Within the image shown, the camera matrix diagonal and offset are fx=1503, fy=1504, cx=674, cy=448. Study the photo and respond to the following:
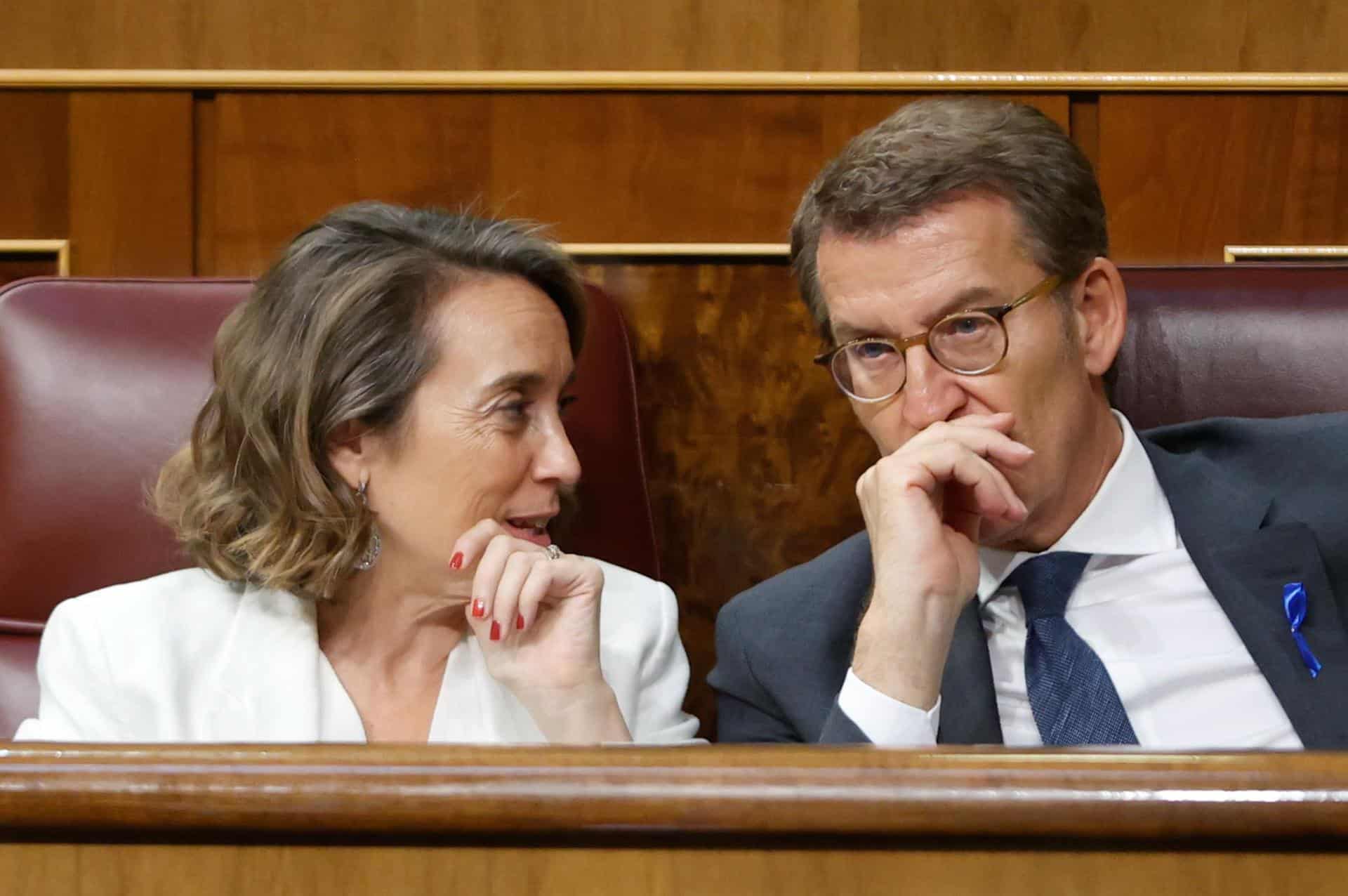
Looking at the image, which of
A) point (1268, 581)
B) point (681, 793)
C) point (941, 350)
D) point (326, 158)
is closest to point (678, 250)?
point (326, 158)

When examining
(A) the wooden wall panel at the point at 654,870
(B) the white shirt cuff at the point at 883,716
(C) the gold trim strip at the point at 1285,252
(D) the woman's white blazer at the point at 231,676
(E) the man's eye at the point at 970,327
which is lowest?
(D) the woman's white blazer at the point at 231,676

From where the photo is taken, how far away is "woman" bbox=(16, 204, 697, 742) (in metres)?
1.23

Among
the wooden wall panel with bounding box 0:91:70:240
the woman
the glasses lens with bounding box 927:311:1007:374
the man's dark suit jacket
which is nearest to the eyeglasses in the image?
the glasses lens with bounding box 927:311:1007:374

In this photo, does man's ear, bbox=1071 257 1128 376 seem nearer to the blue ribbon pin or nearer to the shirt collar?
the shirt collar

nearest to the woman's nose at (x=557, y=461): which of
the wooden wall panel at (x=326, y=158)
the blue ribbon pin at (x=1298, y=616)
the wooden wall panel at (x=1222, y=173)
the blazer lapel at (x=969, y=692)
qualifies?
the blazer lapel at (x=969, y=692)

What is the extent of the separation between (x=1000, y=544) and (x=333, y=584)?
1.87ft

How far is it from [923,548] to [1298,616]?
1.02 ft

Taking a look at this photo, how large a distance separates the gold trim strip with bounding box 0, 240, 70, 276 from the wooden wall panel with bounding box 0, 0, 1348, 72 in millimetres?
217

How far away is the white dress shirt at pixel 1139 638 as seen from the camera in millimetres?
1152

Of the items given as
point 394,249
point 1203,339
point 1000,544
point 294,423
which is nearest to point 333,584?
point 294,423

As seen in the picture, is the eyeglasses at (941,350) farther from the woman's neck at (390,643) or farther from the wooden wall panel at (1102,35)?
the wooden wall panel at (1102,35)

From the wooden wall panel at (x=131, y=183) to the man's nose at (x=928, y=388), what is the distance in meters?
0.91

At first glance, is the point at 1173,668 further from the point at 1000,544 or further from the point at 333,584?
the point at 333,584

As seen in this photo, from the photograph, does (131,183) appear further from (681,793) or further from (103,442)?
(681,793)
